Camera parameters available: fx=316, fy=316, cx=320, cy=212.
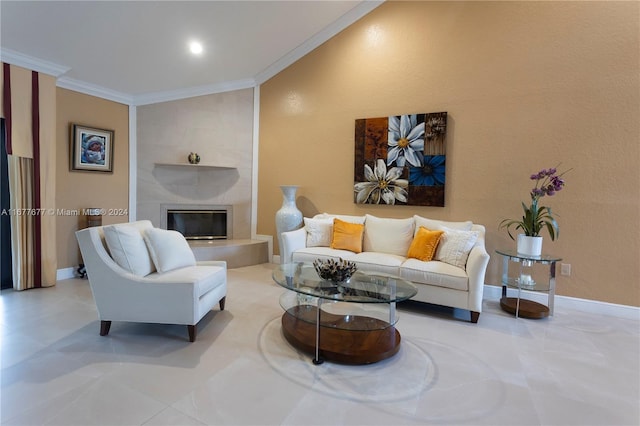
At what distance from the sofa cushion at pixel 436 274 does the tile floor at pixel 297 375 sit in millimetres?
355

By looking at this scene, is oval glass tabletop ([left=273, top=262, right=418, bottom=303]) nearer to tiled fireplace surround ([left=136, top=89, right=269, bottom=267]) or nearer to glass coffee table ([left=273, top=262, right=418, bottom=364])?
glass coffee table ([left=273, top=262, right=418, bottom=364])

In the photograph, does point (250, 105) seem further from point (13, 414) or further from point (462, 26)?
point (13, 414)

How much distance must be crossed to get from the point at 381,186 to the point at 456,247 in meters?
1.40

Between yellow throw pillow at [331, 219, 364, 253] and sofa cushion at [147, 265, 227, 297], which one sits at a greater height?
yellow throw pillow at [331, 219, 364, 253]

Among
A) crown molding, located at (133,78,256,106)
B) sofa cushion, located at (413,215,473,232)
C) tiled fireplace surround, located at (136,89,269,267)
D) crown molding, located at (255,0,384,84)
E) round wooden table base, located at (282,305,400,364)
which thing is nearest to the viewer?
round wooden table base, located at (282,305,400,364)

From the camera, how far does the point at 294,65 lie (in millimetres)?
4941

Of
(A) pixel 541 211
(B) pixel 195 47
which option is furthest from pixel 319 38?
→ (A) pixel 541 211

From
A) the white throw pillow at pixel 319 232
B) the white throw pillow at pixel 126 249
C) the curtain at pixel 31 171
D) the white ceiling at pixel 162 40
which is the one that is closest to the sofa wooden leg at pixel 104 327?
the white throw pillow at pixel 126 249

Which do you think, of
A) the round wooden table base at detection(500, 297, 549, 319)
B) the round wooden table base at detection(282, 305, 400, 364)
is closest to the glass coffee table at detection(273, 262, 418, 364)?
the round wooden table base at detection(282, 305, 400, 364)

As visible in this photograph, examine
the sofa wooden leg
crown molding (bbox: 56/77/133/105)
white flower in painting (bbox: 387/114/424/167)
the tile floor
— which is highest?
crown molding (bbox: 56/77/133/105)

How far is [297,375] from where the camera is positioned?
2.05 meters

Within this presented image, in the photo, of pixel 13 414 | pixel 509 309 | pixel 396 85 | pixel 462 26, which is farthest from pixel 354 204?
pixel 13 414

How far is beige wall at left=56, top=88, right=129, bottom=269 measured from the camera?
4086 millimetres

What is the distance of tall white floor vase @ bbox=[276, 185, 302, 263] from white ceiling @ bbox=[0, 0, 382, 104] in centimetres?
199
